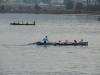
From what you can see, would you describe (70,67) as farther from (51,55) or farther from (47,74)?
(51,55)

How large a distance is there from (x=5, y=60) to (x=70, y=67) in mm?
7363

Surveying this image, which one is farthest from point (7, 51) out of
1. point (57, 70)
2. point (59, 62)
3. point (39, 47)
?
point (57, 70)

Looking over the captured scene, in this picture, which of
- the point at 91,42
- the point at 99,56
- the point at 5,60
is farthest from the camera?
the point at 91,42

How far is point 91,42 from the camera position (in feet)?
295

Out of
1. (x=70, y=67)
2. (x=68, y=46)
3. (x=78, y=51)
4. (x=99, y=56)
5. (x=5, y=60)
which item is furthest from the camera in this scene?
(x=68, y=46)

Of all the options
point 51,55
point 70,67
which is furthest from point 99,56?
point 70,67

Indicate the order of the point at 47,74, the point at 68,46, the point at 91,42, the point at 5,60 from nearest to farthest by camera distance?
the point at 47,74 → the point at 5,60 → the point at 68,46 → the point at 91,42

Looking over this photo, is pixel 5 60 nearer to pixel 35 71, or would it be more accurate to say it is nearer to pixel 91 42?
pixel 35 71

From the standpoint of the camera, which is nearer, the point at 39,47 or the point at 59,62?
the point at 59,62

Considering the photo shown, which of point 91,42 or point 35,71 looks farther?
point 91,42

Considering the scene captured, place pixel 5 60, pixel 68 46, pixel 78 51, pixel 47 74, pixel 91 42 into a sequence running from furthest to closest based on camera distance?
pixel 91 42 → pixel 68 46 → pixel 78 51 → pixel 5 60 → pixel 47 74

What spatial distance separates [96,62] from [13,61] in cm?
771

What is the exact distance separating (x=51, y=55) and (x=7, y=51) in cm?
586

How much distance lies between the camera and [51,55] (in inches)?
2837
